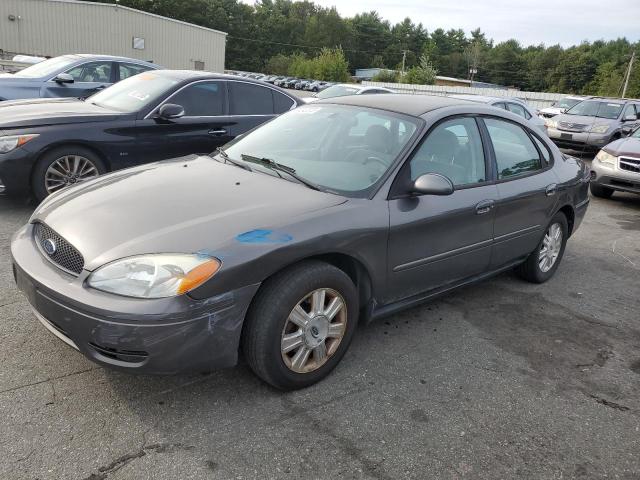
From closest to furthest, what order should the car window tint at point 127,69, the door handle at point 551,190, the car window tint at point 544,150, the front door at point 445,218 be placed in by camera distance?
the front door at point 445,218 < the door handle at point 551,190 < the car window tint at point 544,150 < the car window tint at point 127,69

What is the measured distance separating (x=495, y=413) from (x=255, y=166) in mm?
2035

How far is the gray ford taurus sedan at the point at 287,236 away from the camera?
7.80 feet

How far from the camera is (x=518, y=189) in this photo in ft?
13.3

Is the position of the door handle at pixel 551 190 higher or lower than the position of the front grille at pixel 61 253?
higher

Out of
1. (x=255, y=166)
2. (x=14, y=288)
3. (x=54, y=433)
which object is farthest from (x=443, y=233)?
(x=14, y=288)

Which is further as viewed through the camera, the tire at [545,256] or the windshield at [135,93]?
the windshield at [135,93]

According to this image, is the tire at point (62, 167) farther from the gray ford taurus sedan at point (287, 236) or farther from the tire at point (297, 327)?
the tire at point (297, 327)

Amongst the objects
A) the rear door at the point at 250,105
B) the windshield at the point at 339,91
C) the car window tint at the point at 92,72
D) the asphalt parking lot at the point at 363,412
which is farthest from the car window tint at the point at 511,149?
the windshield at the point at 339,91

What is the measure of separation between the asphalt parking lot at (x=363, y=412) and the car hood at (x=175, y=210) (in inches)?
29.1

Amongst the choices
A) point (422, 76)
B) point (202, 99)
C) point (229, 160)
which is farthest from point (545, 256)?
point (422, 76)

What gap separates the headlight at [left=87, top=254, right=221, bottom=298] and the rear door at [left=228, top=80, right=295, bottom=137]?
420 cm

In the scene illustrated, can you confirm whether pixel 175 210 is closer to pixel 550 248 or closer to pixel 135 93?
pixel 550 248

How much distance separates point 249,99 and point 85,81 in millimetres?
4104

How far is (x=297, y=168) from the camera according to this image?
3.35 meters
